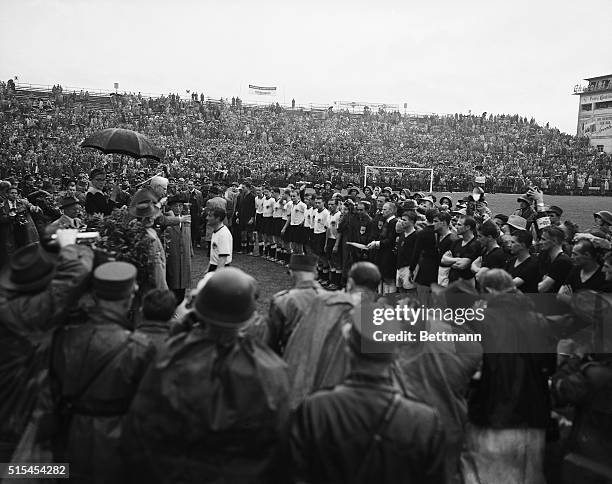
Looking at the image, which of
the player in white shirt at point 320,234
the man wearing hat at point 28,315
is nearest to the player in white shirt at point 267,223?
the player in white shirt at point 320,234

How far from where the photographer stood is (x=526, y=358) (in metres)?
3.93

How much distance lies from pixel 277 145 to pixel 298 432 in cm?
4786

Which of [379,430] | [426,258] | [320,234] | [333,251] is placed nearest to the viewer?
[379,430]

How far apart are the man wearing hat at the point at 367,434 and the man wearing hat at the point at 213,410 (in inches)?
6.7

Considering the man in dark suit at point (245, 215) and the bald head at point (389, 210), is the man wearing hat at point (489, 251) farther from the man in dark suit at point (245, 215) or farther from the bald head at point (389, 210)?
the man in dark suit at point (245, 215)

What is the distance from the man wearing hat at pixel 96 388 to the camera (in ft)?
9.93

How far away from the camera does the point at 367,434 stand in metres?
2.54

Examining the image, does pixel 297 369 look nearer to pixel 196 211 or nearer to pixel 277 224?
pixel 277 224

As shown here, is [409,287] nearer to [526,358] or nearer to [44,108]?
[526,358]

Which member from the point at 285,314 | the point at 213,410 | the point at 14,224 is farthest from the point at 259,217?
the point at 213,410

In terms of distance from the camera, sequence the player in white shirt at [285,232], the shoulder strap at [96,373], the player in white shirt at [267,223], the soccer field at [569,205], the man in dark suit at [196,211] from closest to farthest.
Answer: the shoulder strap at [96,373], the player in white shirt at [285,232], the player in white shirt at [267,223], the man in dark suit at [196,211], the soccer field at [569,205]

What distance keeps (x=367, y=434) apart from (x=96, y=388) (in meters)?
1.46

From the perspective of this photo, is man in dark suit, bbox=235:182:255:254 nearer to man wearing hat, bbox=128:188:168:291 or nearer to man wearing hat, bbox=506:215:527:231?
man wearing hat, bbox=506:215:527:231

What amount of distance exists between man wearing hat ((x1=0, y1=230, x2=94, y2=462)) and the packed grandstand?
2253 cm
